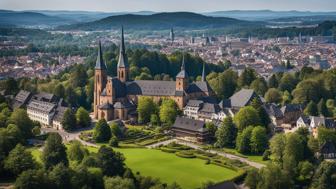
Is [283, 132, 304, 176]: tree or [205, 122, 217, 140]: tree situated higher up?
[283, 132, 304, 176]: tree

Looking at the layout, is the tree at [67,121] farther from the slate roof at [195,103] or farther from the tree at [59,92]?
the slate roof at [195,103]

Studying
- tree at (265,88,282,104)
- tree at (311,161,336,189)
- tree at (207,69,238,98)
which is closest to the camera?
tree at (311,161,336,189)

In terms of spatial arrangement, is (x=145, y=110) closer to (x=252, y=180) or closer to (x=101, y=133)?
(x=101, y=133)

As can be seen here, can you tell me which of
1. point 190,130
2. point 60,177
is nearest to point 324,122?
point 190,130

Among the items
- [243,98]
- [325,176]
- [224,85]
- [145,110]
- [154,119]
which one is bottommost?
[154,119]

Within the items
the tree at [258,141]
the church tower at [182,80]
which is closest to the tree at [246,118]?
the tree at [258,141]

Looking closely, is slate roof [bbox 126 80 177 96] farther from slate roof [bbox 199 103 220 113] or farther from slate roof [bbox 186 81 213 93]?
slate roof [bbox 199 103 220 113]

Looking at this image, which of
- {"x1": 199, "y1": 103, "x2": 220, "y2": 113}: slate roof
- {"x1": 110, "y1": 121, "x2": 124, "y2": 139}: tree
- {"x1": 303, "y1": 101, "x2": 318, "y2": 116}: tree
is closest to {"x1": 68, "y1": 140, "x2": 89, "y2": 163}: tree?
{"x1": 110, "y1": 121, "x2": 124, "y2": 139}: tree
